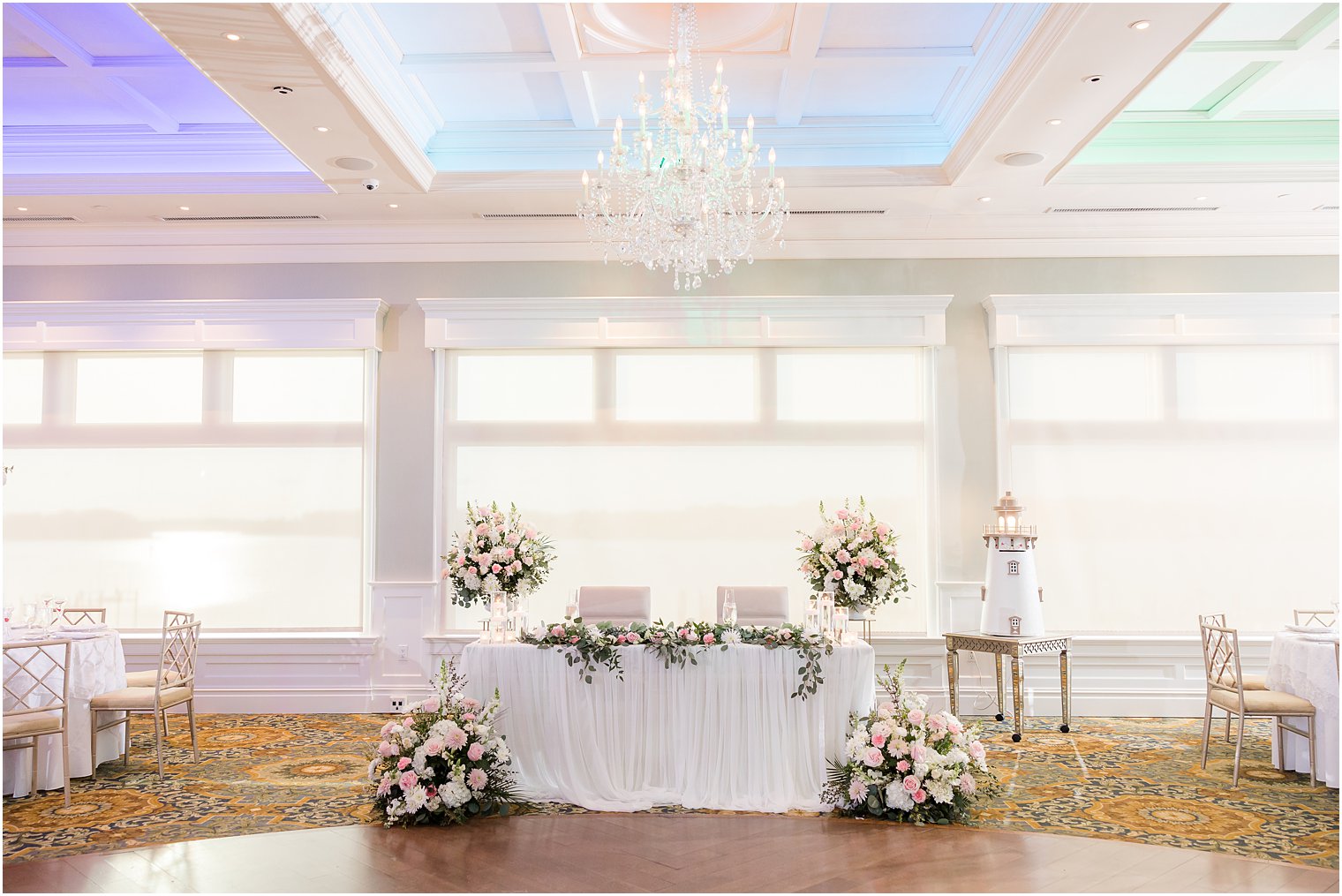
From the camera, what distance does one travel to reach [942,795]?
14.9 feet

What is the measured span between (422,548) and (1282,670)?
5924mm

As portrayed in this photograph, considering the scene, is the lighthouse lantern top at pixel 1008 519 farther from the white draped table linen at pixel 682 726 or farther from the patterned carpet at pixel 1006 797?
the white draped table linen at pixel 682 726

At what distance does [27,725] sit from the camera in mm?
4930

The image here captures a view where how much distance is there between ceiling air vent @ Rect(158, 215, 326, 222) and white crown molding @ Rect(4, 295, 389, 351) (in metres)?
0.63

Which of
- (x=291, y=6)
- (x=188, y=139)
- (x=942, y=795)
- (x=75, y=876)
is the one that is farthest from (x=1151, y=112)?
(x=75, y=876)

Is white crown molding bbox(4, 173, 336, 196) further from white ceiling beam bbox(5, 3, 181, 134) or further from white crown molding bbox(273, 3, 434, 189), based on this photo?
white crown molding bbox(273, 3, 434, 189)

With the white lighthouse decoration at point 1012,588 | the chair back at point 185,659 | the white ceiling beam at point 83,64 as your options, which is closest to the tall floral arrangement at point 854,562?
the white lighthouse decoration at point 1012,588

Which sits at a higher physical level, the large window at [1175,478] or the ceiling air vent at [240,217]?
the ceiling air vent at [240,217]

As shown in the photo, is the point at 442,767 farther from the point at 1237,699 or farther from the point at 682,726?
the point at 1237,699

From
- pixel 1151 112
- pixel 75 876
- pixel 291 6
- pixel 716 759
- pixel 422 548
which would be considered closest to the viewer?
pixel 75 876

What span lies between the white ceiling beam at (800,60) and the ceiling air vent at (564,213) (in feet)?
2.47

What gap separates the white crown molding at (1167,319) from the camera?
299 inches

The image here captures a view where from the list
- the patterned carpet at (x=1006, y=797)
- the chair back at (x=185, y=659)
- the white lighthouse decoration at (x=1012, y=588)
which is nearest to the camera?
the patterned carpet at (x=1006, y=797)

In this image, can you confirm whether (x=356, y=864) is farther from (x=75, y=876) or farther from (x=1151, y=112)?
(x=1151, y=112)
